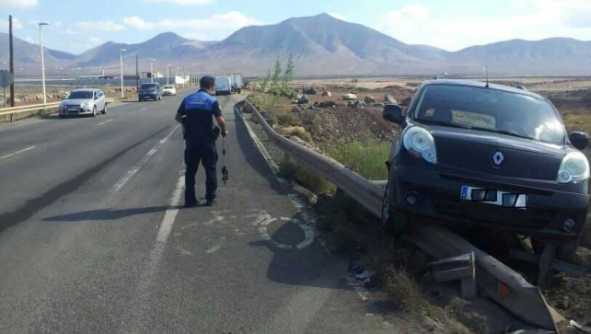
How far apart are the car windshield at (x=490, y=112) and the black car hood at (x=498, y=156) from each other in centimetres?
74

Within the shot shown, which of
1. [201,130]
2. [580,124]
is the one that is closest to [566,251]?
[201,130]

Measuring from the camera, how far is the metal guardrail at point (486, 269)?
5062 mm

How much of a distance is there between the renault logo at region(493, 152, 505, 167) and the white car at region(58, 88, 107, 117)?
31205mm

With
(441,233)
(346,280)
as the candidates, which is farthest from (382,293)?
(441,233)

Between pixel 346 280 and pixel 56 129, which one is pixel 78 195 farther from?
pixel 56 129

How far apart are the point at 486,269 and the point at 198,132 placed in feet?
16.6

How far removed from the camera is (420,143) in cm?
676

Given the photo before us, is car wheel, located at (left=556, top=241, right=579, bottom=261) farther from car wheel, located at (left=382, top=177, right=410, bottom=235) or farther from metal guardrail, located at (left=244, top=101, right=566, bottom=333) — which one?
car wheel, located at (left=382, top=177, right=410, bottom=235)

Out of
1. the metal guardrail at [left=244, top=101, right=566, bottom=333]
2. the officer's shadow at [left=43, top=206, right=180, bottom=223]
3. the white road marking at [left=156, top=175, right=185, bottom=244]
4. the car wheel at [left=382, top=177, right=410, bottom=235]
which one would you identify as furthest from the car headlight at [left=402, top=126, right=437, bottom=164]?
the officer's shadow at [left=43, top=206, right=180, bottom=223]

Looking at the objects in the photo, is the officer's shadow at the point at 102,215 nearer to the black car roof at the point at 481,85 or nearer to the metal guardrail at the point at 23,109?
the black car roof at the point at 481,85

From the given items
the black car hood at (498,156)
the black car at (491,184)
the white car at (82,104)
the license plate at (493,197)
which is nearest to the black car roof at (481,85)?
the black car at (491,184)

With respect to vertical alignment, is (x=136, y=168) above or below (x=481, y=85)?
below

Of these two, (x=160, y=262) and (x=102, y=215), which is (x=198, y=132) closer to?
(x=102, y=215)

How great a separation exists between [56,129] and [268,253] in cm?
2084
